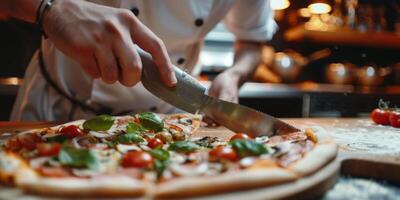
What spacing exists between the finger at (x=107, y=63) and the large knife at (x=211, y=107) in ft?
0.73

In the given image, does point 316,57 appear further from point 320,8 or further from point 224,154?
point 224,154

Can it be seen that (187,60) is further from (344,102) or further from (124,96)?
(344,102)

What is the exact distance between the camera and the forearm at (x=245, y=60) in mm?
2410

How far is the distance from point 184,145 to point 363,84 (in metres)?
3.94

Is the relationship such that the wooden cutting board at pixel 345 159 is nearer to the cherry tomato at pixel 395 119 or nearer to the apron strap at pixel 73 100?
the cherry tomato at pixel 395 119

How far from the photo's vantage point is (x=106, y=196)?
84 cm

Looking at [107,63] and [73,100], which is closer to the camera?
[107,63]

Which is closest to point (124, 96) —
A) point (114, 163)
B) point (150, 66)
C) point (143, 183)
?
point (150, 66)

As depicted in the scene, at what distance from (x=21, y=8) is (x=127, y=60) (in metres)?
0.44

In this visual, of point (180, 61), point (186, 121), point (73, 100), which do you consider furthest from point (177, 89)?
point (73, 100)

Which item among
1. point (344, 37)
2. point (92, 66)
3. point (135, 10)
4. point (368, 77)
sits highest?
point (135, 10)

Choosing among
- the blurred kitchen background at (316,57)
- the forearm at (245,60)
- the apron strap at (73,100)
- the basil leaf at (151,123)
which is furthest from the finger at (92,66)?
the blurred kitchen background at (316,57)

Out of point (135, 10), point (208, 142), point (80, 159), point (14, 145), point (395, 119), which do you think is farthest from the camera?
point (395, 119)

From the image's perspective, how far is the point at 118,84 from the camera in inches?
80.0
